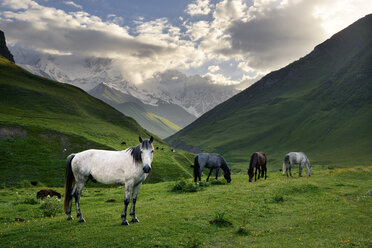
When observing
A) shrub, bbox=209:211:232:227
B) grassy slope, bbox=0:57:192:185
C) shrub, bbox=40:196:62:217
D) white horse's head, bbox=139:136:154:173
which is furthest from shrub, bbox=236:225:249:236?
grassy slope, bbox=0:57:192:185

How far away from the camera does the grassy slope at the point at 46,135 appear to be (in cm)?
5478

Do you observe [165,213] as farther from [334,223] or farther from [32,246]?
[334,223]

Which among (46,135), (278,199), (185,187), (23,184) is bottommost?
(23,184)

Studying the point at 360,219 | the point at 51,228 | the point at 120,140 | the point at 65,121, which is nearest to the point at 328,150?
the point at 120,140

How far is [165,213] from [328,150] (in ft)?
556

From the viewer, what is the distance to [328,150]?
519 feet

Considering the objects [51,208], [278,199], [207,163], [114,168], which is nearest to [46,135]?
[207,163]

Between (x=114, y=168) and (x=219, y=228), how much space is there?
7.01 meters

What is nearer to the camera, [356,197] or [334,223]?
[334,223]

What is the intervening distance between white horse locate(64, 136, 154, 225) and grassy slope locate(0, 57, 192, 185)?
42880mm

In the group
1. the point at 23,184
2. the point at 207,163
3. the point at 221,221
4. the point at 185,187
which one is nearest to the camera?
the point at 221,221

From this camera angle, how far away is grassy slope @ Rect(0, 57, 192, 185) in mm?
54781

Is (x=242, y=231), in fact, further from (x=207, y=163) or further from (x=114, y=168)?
(x=207, y=163)

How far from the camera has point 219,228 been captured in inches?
567
